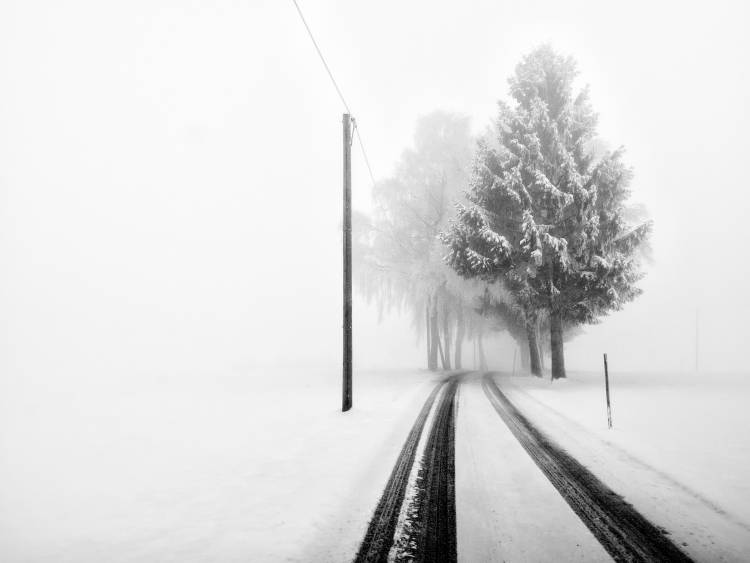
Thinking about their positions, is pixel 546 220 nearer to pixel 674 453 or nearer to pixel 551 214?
pixel 551 214

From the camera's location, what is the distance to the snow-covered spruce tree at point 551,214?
13.8 meters

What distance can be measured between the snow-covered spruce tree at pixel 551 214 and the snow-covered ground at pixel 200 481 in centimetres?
667

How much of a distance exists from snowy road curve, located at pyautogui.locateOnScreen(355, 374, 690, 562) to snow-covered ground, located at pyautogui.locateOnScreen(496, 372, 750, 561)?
322 mm

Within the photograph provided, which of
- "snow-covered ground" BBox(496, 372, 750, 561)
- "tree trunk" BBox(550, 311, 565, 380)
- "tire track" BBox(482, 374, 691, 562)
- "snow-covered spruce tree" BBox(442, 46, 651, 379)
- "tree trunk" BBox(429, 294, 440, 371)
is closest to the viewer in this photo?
"tire track" BBox(482, 374, 691, 562)

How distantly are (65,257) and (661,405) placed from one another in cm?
7468

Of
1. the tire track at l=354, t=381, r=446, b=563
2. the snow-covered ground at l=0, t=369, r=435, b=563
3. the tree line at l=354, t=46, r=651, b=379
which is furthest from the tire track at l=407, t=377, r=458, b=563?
the tree line at l=354, t=46, r=651, b=379

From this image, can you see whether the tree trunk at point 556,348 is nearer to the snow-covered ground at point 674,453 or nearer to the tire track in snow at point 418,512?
the snow-covered ground at point 674,453

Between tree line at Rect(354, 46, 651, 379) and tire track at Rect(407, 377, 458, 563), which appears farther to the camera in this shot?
tree line at Rect(354, 46, 651, 379)

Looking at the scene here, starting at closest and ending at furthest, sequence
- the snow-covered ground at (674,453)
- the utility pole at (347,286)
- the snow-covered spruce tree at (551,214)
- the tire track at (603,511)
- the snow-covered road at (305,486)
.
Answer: the tire track at (603,511), the snow-covered road at (305,486), the snow-covered ground at (674,453), the utility pole at (347,286), the snow-covered spruce tree at (551,214)

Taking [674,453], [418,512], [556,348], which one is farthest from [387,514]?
[556,348]

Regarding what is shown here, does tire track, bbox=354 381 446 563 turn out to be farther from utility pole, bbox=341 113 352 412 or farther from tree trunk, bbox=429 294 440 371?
tree trunk, bbox=429 294 440 371

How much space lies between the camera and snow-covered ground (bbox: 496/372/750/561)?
357 cm

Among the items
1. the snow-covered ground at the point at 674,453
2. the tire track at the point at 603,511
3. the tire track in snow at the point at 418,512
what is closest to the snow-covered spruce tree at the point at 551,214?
the snow-covered ground at the point at 674,453

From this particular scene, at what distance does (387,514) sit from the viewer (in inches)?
151
